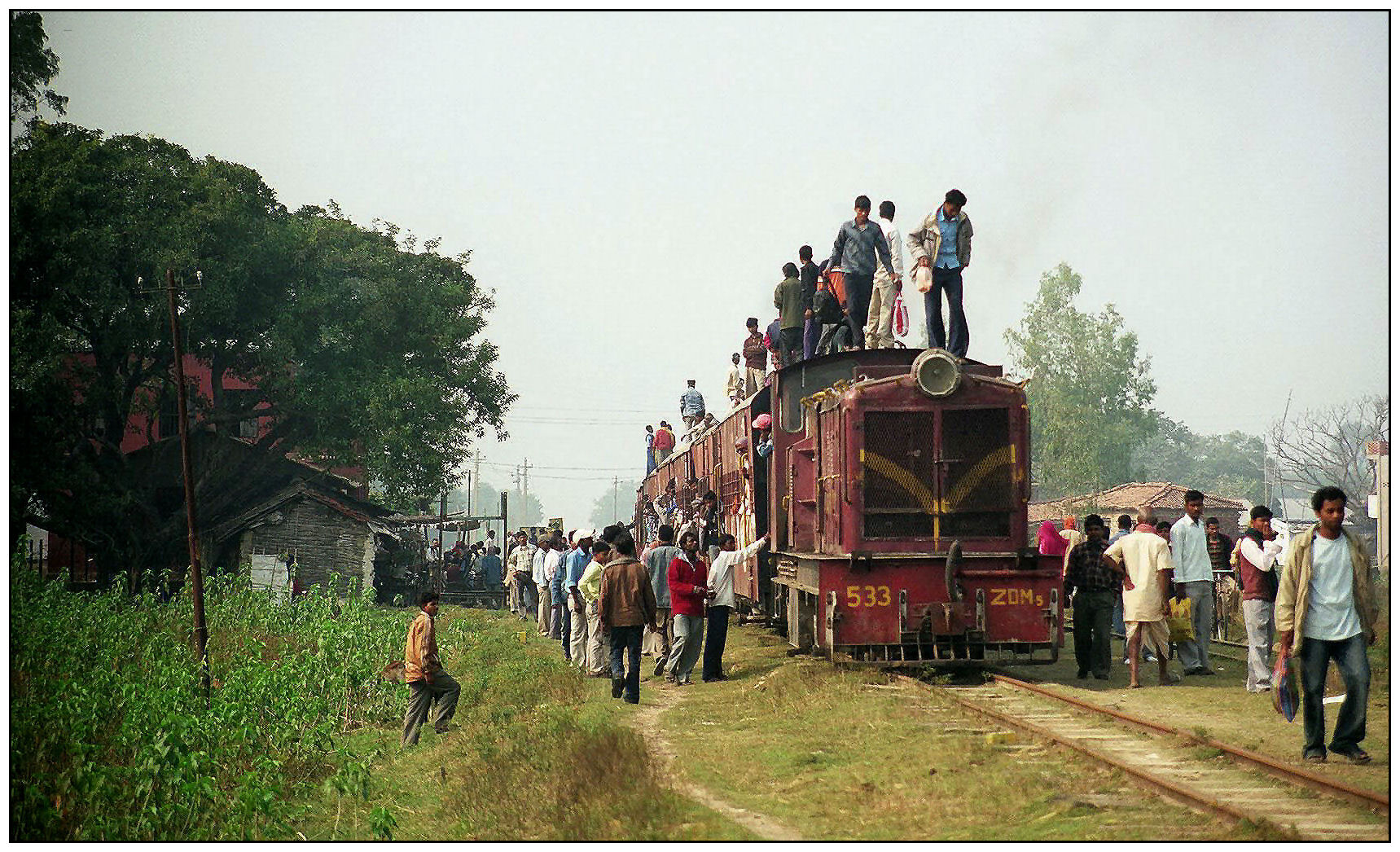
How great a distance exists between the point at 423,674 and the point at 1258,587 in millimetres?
7825

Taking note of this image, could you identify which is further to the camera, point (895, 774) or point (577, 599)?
point (577, 599)

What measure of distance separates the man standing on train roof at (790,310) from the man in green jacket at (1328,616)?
946 cm

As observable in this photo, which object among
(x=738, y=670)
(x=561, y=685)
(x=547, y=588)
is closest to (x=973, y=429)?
(x=738, y=670)

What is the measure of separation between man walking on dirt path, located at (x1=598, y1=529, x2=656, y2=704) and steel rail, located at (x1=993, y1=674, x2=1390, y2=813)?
421 cm

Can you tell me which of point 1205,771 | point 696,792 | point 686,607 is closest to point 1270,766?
point 1205,771

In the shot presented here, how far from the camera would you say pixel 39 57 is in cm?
2072

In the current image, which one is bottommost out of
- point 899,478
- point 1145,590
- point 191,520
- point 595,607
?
point 595,607

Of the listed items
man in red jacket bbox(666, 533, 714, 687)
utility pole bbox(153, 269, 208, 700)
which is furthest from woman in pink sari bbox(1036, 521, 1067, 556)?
utility pole bbox(153, 269, 208, 700)

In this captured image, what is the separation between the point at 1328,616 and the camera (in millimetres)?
8102

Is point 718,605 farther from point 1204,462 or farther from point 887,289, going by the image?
point 1204,462

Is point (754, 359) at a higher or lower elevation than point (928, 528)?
higher

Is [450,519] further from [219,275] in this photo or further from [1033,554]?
[1033,554]

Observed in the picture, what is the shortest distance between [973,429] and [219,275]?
78.5ft

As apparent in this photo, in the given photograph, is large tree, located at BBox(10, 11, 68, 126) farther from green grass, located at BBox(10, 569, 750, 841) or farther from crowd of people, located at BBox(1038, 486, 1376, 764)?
crowd of people, located at BBox(1038, 486, 1376, 764)
